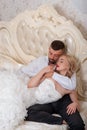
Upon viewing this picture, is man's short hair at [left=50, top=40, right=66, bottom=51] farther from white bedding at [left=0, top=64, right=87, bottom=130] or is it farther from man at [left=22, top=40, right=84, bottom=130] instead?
white bedding at [left=0, top=64, right=87, bottom=130]

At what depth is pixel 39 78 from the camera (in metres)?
1.95

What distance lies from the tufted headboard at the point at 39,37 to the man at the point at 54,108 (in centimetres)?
13

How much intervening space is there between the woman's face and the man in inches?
3.1

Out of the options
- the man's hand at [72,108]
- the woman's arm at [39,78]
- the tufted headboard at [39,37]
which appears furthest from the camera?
the tufted headboard at [39,37]

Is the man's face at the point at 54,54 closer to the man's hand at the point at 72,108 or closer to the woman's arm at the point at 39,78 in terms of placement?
the woman's arm at the point at 39,78

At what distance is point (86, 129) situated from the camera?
1956 mm

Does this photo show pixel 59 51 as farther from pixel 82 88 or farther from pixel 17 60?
pixel 17 60

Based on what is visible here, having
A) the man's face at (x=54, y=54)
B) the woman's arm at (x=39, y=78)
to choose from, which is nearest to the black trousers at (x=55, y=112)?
the woman's arm at (x=39, y=78)

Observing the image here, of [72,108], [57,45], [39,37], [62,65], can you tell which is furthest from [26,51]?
[72,108]

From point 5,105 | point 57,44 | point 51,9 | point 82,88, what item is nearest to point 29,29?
point 51,9

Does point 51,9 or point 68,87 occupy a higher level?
point 51,9

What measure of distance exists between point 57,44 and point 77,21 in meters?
0.44

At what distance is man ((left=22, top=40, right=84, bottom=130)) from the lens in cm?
177

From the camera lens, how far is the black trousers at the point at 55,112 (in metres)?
1.76
